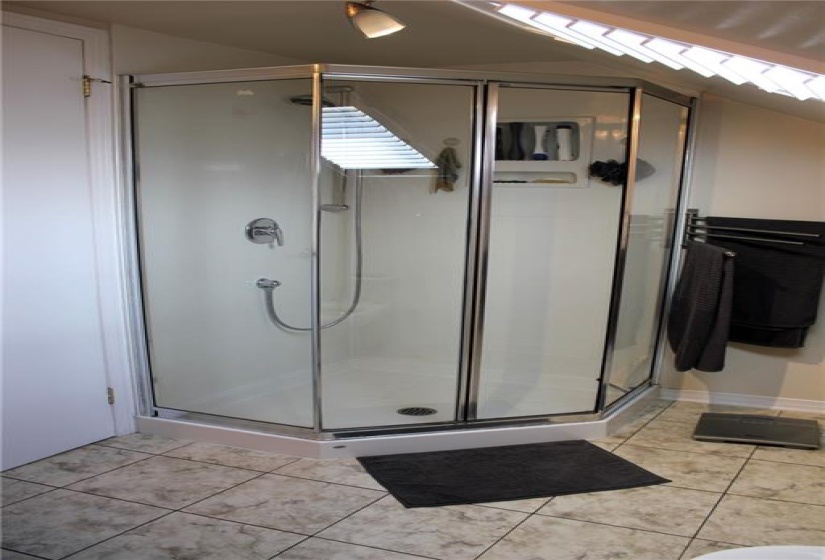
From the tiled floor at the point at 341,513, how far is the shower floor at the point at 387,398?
222 mm

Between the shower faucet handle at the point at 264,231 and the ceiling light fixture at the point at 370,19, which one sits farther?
the shower faucet handle at the point at 264,231

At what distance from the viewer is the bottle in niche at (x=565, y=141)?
134 inches

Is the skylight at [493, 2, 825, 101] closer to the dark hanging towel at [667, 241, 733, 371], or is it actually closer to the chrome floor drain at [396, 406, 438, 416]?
the dark hanging towel at [667, 241, 733, 371]

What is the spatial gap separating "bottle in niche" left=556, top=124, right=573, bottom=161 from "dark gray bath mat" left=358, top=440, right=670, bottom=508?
142 cm

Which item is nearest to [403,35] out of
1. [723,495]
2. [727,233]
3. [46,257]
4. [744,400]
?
[46,257]

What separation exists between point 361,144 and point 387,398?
124 cm

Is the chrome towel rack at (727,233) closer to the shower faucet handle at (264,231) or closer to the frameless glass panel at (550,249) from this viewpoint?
the frameless glass panel at (550,249)

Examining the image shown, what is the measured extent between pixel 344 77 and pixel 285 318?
1165 mm

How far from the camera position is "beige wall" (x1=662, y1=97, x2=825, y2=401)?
3.67 meters

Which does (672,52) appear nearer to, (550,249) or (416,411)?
(550,249)

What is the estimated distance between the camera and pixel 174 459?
9.97ft

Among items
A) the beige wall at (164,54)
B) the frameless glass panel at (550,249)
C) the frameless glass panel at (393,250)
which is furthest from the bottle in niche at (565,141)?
the beige wall at (164,54)

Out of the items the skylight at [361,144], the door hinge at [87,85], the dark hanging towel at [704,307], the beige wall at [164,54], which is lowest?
the dark hanging towel at [704,307]

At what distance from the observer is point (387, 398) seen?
3438 millimetres
